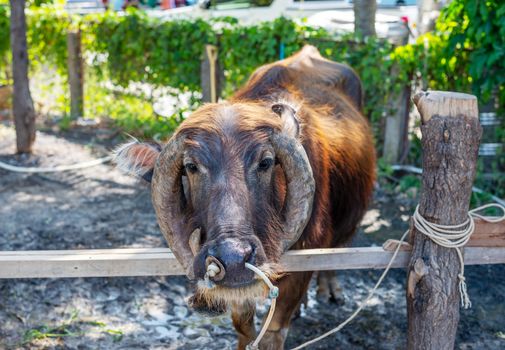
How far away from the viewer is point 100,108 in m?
10.6

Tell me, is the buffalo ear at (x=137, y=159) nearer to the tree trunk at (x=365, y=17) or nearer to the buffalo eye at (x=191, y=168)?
the buffalo eye at (x=191, y=168)

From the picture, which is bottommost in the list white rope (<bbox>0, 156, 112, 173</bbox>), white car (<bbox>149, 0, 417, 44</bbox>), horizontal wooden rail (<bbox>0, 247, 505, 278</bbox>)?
white rope (<bbox>0, 156, 112, 173</bbox>)

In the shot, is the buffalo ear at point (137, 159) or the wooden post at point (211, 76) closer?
the buffalo ear at point (137, 159)

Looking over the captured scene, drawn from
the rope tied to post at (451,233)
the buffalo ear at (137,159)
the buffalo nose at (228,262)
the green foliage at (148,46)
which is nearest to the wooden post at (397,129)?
the green foliage at (148,46)

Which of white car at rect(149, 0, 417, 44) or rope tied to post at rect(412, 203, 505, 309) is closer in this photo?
rope tied to post at rect(412, 203, 505, 309)

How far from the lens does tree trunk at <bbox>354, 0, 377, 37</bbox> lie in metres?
8.09

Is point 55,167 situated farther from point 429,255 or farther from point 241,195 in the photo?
point 429,255

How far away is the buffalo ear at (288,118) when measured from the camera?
3.58 m

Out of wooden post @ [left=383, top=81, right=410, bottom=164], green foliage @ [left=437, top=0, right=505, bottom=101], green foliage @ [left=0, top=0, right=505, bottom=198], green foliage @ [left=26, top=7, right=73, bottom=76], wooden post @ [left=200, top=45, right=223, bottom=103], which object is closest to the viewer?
green foliage @ [left=437, top=0, right=505, bottom=101]

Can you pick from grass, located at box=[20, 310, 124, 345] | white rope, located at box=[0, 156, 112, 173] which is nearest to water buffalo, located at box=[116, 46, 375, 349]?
grass, located at box=[20, 310, 124, 345]

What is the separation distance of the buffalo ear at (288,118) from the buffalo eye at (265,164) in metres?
0.18

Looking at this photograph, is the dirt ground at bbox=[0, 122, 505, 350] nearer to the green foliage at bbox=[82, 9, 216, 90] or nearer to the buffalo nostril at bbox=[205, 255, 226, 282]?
the buffalo nostril at bbox=[205, 255, 226, 282]

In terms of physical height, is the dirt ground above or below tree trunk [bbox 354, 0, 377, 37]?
below

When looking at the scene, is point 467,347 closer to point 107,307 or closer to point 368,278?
point 368,278
